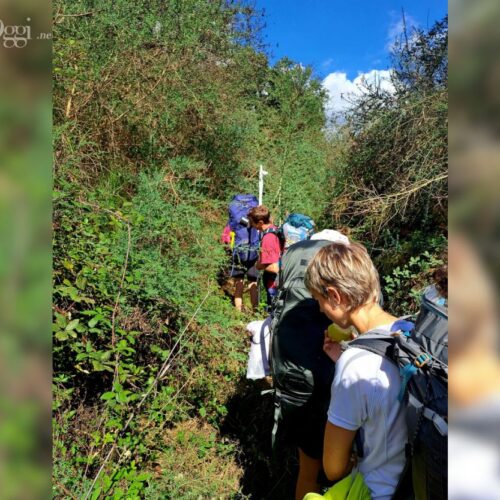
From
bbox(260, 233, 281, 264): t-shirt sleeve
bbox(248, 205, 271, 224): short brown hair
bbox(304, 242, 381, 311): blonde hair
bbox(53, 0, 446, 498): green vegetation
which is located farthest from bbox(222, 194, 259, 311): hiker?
bbox(304, 242, 381, 311): blonde hair

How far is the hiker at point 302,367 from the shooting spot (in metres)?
2.01

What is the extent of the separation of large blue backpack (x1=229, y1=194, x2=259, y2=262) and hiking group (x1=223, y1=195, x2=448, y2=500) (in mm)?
2833

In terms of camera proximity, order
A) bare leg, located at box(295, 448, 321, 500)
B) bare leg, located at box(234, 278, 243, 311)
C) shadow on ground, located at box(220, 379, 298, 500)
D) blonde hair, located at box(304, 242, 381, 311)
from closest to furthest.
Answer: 1. blonde hair, located at box(304, 242, 381, 311)
2. bare leg, located at box(295, 448, 321, 500)
3. shadow on ground, located at box(220, 379, 298, 500)
4. bare leg, located at box(234, 278, 243, 311)

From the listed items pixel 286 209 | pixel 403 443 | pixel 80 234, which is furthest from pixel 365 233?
pixel 403 443

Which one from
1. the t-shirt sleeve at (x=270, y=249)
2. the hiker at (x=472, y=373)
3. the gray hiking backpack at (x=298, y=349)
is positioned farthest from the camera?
the t-shirt sleeve at (x=270, y=249)

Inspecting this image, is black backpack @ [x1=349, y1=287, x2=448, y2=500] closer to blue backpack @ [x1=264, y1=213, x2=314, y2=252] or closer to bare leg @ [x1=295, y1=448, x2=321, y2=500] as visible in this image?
bare leg @ [x1=295, y1=448, x2=321, y2=500]

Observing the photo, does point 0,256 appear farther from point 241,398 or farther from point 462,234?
point 241,398

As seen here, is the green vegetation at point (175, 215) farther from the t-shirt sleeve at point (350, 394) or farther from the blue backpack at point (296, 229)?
the t-shirt sleeve at point (350, 394)

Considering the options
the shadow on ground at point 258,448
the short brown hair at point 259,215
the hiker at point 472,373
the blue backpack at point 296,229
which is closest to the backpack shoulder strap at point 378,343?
the hiker at point 472,373

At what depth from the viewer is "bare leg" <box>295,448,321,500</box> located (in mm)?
2188

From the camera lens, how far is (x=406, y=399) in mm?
1218

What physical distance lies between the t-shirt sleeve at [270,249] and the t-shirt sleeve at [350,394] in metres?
2.98

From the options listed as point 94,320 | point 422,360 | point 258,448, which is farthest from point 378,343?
point 258,448

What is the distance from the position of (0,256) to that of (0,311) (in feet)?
0.18
